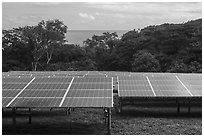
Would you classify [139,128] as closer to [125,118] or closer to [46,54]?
[125,118]

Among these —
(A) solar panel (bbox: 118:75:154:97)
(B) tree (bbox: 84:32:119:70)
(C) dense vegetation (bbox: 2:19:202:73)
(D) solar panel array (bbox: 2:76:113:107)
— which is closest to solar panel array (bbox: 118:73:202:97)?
(A) solar panel (bbox: 118:75:154:97)

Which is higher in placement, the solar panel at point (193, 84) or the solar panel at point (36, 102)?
the solar panel at point (36, 102)

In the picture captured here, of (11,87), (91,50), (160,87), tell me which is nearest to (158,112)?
(160,87)

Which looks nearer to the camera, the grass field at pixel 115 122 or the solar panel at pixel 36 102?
the solar panel at pixel 36 102

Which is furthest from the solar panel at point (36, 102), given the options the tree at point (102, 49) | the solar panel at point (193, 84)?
the tree at point (102, 49)

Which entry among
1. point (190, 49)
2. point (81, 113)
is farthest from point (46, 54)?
point (81, 113)

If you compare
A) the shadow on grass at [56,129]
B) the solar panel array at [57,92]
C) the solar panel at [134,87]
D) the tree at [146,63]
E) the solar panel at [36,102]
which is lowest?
the tree at [146,63]

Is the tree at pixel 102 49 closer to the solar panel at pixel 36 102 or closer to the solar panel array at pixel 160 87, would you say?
the solar panel array at pixel 160 87

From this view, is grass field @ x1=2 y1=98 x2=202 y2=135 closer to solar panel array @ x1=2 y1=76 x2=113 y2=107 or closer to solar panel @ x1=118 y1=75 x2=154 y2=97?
solar panel @ x1=118 y1=75 x2=154 y2=97
